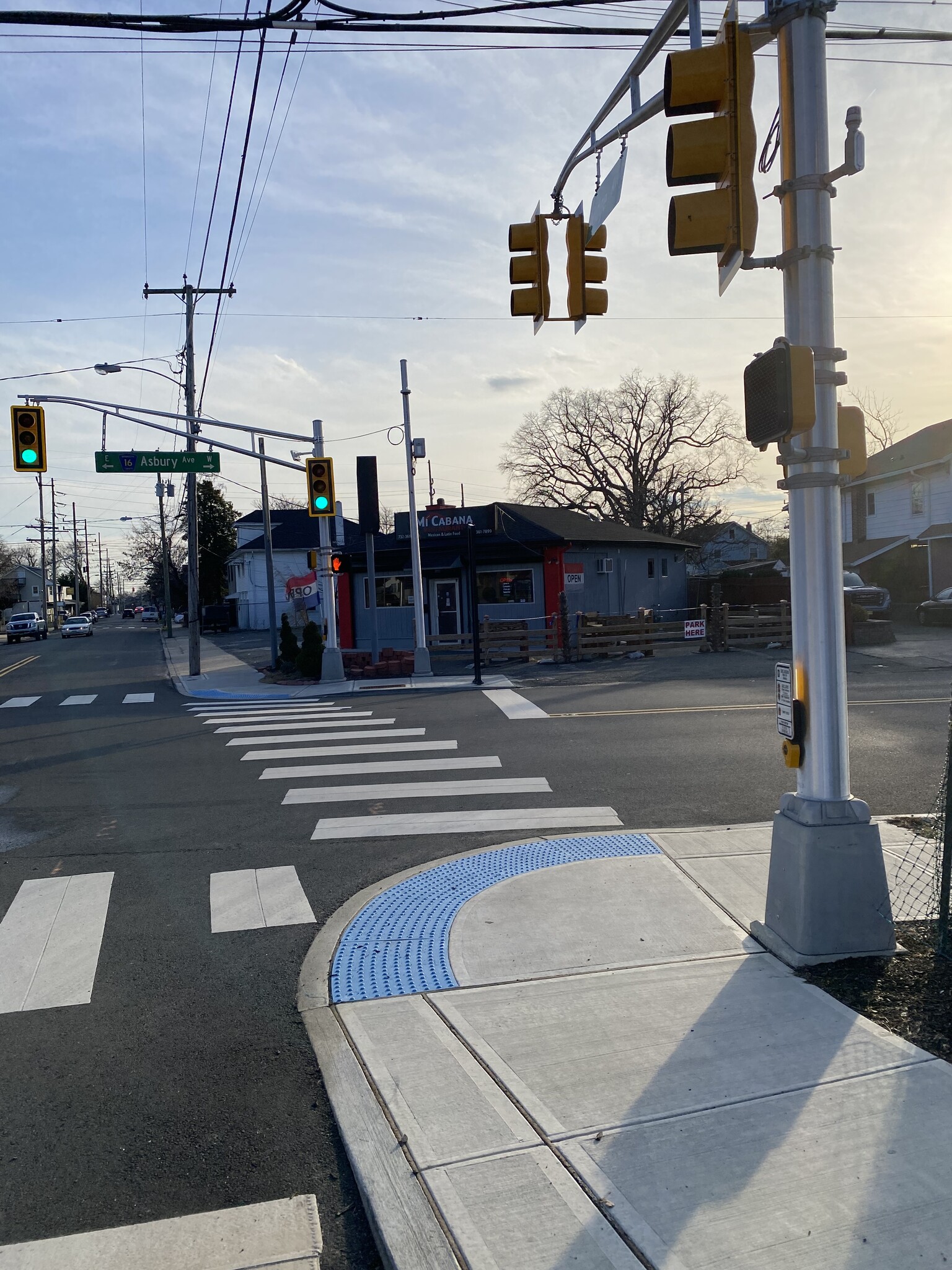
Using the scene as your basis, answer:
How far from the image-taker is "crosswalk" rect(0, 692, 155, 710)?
20719 mm

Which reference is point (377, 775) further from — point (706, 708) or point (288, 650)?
point (288, 650)

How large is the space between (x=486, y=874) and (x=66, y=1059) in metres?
3.27

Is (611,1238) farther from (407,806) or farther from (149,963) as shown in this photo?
(407,806)

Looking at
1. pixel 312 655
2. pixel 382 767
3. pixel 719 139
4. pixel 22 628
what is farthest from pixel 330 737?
pixel 22 628

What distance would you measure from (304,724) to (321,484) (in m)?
7.24

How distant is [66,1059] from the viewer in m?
4.66

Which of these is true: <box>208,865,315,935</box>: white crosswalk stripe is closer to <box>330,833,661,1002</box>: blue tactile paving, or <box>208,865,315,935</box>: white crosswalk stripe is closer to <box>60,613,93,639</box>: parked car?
<box>330,833,661,1002</box>: blue tactile paving

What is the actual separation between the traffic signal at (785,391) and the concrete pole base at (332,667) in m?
19.6

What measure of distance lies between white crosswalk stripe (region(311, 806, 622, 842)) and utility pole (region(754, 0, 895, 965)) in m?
3.46

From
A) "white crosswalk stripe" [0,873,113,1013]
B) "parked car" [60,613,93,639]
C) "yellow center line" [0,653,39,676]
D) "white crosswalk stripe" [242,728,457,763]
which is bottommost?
"white crosswalk stripe" [0,873,113,1013]

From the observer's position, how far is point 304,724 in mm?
16000

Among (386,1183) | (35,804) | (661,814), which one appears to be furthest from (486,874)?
(35,804)

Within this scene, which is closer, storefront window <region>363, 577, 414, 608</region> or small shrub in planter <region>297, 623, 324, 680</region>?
small shrub in planter <region>297, 623, 324, 680</region>

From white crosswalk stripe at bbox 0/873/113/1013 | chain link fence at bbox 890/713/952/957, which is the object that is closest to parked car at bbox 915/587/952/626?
chain link fence at bbox 890/713/952/957
